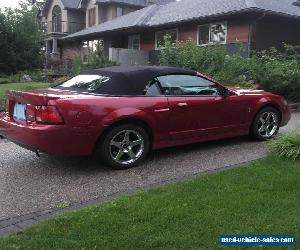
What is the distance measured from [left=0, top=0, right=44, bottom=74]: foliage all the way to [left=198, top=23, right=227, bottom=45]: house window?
12.1 m

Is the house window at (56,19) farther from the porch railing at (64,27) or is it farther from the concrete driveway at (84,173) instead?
the concrete driveway at (84,173)

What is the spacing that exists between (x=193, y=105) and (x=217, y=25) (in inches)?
678

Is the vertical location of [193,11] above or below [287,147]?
above

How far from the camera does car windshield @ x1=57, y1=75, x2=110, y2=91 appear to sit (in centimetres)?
641

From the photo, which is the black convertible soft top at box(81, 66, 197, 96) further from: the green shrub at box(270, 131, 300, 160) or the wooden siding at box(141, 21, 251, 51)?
the wooden siding at box(141, 21, 251, 51)

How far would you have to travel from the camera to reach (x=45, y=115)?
18.5 feet

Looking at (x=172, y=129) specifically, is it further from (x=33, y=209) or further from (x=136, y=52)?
(x=136, y=52)

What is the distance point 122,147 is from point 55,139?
968 millimetres

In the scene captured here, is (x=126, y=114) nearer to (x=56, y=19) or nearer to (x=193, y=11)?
(x=193, y=11)

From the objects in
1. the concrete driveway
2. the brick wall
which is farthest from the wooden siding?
the concrete driveway

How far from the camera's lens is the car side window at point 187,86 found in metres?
6.70

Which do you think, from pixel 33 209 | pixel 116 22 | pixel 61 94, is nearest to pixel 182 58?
pixel 61 94

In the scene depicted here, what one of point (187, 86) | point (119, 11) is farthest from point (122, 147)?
point (119, 11)

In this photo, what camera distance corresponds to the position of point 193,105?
6.75m
